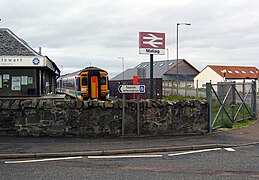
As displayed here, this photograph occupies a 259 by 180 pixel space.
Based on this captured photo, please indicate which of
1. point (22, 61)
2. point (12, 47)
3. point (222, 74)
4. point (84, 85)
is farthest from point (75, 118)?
point (222, 74)

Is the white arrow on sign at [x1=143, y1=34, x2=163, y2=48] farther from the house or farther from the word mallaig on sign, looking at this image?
the house

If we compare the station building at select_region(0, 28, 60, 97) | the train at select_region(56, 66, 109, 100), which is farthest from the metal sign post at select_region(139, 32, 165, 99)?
the train at select_region(56, 66, 109, 100)

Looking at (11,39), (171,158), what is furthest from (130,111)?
(11,39)

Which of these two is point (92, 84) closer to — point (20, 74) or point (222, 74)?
point (20, 74)

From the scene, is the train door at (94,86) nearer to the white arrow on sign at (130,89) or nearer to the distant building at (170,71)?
the white arrow on sign at (130,89)

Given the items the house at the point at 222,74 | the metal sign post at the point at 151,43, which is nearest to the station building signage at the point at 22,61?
the metal sign post at the point at 151,43

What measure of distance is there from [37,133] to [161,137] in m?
3.97

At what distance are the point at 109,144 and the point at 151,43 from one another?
3.90 metres

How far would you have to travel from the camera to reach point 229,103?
15539 millimetres

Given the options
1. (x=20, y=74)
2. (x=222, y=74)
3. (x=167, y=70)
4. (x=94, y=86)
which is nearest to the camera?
(x=20, y=74)

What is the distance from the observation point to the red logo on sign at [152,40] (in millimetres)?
12297

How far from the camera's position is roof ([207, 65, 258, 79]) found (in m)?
80.6

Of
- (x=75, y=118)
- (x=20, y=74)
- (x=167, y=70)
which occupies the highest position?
(x=167, y=70)

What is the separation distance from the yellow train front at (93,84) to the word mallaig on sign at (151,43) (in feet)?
55.4
